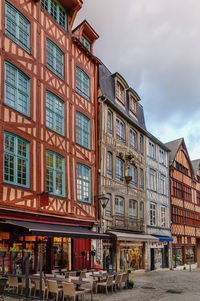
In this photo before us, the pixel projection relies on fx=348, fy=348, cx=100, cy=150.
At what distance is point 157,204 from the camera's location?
94.8ft

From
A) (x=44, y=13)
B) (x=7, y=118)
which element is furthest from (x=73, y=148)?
(x=44, y=13)

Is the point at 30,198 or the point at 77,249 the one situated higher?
the point at 30,198

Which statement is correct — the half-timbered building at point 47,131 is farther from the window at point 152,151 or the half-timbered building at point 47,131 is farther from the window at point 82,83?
the window at point 152,151

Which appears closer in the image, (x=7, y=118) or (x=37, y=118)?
(x=7, y=118)

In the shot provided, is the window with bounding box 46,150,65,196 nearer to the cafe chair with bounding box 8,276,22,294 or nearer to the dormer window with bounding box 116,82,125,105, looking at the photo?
the cafe chair with bounding box 8,276,22,294

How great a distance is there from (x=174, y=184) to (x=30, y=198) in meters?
22.5

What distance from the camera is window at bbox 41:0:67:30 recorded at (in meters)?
16.9

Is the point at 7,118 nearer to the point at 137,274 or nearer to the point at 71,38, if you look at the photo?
the point at 71,38

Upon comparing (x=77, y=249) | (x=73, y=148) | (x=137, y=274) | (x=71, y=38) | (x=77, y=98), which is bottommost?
(x=137, y=274)

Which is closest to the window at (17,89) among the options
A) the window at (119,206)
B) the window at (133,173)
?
the window at (119,206)

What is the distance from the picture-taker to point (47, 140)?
15.7 metres

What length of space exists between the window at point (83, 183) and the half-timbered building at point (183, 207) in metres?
15.8

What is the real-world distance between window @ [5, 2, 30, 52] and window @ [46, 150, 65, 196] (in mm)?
4897

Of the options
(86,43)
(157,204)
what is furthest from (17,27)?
(157,204)
